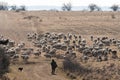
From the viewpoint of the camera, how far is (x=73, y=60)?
135ft

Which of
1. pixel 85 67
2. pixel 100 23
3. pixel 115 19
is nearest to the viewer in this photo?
pixel 85 67

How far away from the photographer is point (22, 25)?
3174 inches

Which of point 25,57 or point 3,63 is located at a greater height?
point 3,63

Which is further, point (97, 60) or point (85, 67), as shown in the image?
point (97, 60)

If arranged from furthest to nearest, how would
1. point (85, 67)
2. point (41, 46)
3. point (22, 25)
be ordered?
1. point (22, 25)
2. point (41, 46)
3. point (85, 67)

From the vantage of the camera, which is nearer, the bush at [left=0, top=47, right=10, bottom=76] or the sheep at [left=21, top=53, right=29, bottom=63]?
the bush at [left=0, top=47, right=10, bottom=76]

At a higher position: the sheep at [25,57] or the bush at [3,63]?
the bush at [3,63]

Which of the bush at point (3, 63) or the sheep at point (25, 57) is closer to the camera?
the bush at point (3, 63)

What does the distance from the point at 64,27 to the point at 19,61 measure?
1515 inches

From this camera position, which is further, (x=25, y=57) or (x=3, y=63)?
(x=25, y=57)

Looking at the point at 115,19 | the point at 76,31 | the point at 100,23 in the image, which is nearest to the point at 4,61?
the point at 76,31

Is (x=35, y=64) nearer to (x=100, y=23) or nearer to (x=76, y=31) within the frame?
(x=76, y=31)

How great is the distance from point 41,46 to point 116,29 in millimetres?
30102

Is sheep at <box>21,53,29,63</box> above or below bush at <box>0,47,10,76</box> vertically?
below
